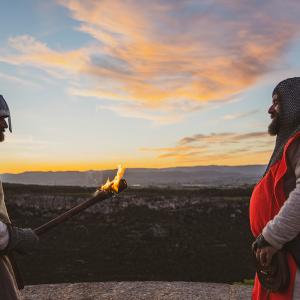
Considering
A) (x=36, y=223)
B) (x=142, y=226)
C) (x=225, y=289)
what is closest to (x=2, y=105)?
(x=225, y=289)

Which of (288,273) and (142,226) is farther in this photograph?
(142,226)

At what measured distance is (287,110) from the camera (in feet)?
10.0

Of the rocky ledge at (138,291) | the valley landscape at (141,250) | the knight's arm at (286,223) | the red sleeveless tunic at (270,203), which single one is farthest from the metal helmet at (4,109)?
the valley landscape at (141,250)

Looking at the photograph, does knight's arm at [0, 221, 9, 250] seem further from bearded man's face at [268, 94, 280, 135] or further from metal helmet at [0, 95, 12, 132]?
bearded man's face at [268, 94, 280, 135]

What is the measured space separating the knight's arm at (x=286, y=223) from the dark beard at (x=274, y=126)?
482 millimetres

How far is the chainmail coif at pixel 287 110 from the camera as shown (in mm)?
3037

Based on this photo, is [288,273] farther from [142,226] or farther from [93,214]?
[93,214]

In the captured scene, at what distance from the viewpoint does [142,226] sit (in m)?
22.6

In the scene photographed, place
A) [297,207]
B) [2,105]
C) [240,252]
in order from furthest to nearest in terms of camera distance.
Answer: [240,252]
[2,105]
[297,207]

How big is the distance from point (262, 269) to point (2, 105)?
2287 millimetres

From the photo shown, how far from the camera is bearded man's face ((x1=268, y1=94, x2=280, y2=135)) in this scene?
3.15 m

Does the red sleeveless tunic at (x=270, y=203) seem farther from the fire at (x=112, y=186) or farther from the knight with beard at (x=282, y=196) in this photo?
the fire at (x=112, y=186)

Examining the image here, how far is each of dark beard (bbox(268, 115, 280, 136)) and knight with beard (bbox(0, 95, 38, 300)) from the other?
1918 mm

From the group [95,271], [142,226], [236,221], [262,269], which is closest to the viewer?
[262,269]
